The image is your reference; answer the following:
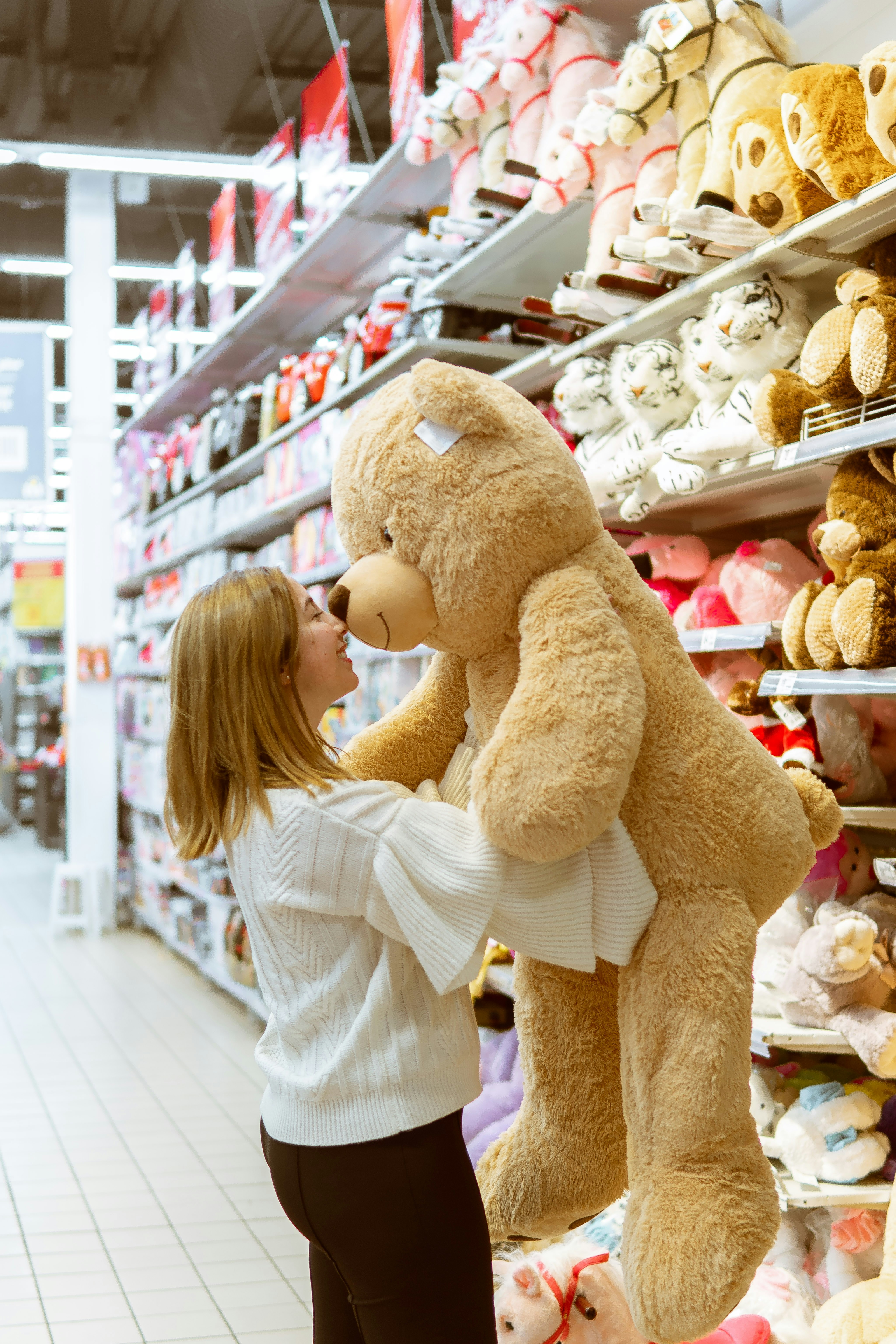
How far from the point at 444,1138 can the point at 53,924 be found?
6271 millimetres

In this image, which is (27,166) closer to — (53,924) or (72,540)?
(72,540)

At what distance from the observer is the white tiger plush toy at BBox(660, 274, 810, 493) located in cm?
212

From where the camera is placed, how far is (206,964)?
18.8ft

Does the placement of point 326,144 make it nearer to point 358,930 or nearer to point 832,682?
point 832,682

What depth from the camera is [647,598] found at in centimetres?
136

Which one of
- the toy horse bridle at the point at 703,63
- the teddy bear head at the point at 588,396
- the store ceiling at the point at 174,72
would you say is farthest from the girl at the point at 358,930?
the store ceiling at the point at 174,72

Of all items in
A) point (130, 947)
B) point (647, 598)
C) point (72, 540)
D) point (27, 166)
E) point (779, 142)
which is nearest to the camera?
point (647, 598)

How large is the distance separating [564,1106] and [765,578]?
47.6 inches

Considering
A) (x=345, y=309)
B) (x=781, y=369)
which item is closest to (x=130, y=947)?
(x=345, y=309)

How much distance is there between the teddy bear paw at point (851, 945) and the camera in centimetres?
198

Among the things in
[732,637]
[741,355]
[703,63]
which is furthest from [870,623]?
[703,63]

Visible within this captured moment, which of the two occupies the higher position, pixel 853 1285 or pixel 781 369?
pixel 781 369

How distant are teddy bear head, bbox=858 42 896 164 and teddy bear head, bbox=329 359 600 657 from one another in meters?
0.80

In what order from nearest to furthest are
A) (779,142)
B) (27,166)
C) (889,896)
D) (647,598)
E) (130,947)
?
(647,598), (779,142), (889,896), (130,947), (27,166)
